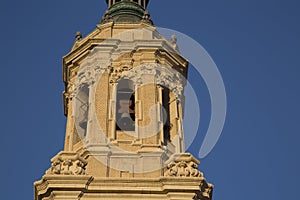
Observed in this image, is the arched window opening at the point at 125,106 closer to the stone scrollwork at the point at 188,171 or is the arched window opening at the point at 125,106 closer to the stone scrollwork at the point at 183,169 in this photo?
the stone scrollwork at the point at 188,171

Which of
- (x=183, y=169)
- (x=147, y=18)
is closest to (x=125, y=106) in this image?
(x=147, y=18)

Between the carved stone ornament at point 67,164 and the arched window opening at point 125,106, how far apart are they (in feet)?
14.5

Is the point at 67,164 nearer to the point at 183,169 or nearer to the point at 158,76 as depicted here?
the point at 183,169

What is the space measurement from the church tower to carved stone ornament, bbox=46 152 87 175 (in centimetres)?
4

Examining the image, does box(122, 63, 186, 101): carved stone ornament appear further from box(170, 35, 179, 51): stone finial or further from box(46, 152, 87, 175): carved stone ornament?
box(46, 152, 87, 175): carved stone ornament

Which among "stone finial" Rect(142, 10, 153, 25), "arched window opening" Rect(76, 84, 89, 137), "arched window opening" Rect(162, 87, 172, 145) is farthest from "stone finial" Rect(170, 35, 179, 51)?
"arched window opening" Rect(76, 84, 89, 137)

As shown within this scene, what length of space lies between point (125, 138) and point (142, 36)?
19.6 ft

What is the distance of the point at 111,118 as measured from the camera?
41.1 m

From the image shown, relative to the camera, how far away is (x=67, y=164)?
3700 cm

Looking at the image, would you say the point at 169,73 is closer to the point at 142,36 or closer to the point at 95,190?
the point at 142,36

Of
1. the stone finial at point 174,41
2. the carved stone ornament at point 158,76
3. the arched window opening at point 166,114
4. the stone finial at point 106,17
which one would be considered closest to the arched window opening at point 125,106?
the carved stone ornament at point 158,76

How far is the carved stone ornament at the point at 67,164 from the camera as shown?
3672 centimetres

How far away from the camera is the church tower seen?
3650cm

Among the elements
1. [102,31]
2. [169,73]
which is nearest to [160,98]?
[169,73]
